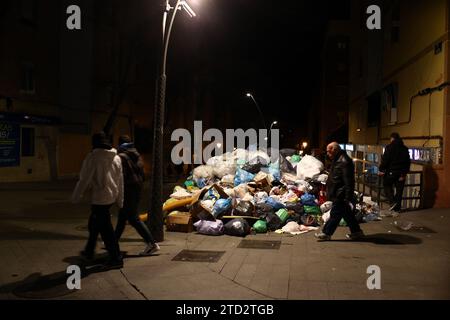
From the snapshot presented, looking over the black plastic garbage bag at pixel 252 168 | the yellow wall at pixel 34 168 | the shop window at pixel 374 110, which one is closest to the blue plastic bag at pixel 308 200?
the black plastic garbage bag at pixel 252 168

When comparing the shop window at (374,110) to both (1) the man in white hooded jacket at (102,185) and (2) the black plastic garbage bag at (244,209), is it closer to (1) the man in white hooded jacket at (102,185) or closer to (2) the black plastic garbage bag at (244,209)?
(2) the black plastic garbage bag at (244,209)

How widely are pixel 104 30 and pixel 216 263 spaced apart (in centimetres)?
2405

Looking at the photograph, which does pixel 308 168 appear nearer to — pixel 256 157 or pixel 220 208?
pixel 256 157

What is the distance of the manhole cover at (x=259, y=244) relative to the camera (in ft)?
26.7

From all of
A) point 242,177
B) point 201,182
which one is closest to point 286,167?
point 242,177

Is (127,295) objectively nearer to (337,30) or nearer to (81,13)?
(81,13)

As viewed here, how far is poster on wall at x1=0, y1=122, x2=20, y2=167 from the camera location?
830 inches

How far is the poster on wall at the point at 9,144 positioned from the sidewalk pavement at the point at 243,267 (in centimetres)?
1224

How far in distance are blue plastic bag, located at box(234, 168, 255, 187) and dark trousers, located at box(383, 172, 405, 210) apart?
3.12 m

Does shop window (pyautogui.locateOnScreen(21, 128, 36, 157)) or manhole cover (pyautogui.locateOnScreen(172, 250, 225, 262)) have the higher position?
shop window (pyautogui.locateOnScreen(21, 128, 36, 157))

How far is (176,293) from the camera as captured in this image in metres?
5.57

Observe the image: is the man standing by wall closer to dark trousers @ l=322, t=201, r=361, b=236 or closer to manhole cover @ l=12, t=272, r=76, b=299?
dark trousers @ l=322, t=201, r=361, b=236

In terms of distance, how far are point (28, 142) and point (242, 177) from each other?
1470 centimetres

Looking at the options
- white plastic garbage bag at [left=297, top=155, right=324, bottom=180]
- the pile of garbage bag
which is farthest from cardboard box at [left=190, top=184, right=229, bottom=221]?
white plastic garbage bag at [left=297, top=155, right=324, bottom=180]
